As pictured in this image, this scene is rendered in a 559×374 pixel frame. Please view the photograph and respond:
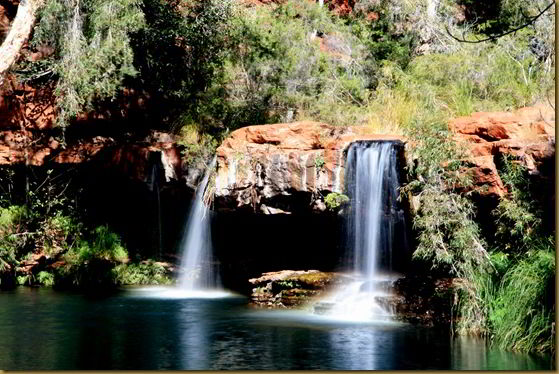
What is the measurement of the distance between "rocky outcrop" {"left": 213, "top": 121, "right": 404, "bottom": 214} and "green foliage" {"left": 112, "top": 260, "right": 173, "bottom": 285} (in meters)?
4.54

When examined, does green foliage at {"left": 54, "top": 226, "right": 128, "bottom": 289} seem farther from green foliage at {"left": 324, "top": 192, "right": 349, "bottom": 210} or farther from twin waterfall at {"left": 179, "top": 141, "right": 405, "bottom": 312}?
green foliage at {"left": 324, "top": 192, "right": 349, "bottom": 210}

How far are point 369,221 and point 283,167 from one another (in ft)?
6.23

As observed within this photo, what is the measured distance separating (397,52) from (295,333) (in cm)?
1365

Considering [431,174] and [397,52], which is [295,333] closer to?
[431,174]

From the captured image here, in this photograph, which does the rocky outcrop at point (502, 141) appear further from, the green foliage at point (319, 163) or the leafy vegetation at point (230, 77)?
the green foliage at point (319, 163)

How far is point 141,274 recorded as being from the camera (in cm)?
1780

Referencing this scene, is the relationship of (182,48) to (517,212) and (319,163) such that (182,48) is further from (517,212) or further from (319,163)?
(517,212)

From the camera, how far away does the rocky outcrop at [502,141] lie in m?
10.7

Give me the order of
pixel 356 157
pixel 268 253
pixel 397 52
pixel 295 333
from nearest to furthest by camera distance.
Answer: pixel 295 333 < pixel 356 157 < pixel 268 253 < pixel 397 52

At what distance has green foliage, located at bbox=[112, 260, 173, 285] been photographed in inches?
695

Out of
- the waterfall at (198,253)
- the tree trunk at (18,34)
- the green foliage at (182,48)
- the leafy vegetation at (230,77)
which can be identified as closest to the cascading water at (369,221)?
the leafy vegetation at (230,77)

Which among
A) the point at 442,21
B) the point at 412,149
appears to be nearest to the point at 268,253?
the point at 412,149

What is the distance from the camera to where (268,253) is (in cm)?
1611

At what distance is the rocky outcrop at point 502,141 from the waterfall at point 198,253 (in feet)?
21.2
